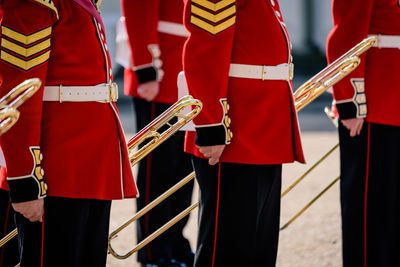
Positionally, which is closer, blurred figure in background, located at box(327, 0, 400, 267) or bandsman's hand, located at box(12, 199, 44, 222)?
bandsman's hand, located at box(12, 199, 44, 222)

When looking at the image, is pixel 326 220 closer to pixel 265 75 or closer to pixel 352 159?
pixel 352 159

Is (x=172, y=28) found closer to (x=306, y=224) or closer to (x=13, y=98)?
(x=306, y=224)

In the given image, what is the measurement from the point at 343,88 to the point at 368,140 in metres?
0.25

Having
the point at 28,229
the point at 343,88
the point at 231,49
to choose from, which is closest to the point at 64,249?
the point at 28,229

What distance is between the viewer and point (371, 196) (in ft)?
11.2

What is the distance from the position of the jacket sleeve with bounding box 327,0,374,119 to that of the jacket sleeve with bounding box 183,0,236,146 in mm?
→ 789

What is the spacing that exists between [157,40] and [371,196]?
1.35 meters

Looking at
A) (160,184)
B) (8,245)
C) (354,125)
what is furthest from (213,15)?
(160,184)

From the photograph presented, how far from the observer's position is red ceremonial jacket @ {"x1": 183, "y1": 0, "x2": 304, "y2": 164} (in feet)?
8.86

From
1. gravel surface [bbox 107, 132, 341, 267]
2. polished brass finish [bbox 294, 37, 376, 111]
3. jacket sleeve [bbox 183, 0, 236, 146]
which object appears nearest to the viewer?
jacket sleeve [bbox 183, 0, 236, 146]

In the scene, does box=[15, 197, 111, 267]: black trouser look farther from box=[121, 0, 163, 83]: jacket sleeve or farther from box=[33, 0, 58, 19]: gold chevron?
box=[121, 0, 163, 83]: jacket sleeve

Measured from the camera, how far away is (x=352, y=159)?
3412 millimetres

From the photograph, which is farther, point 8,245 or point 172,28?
point 172,28

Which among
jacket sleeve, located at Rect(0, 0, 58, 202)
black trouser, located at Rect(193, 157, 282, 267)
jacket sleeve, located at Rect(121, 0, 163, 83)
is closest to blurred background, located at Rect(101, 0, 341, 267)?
jacket sleeve, located at Rect(121, 0, 163, 83)
